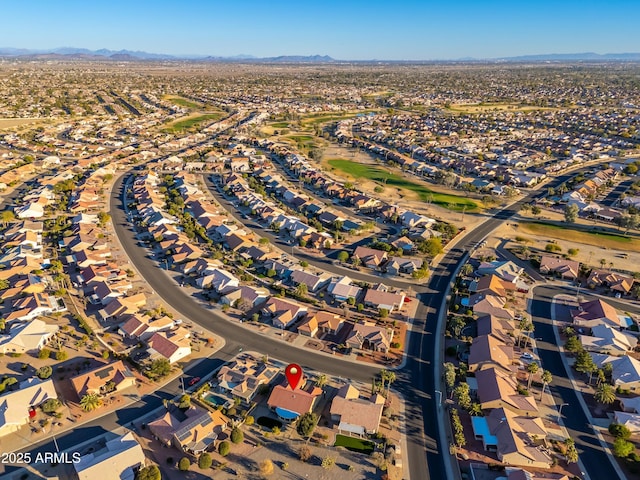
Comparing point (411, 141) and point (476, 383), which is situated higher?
point (411, 141)

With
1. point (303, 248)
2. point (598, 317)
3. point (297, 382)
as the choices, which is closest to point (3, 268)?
point (303, 248)

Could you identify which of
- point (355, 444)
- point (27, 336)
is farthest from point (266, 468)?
point (27, 336)

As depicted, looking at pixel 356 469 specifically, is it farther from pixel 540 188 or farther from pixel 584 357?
pixel 540 188

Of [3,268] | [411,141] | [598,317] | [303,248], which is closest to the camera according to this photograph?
[598,317]

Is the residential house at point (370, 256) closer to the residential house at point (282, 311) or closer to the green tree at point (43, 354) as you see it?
the residential house at point (282, 311)

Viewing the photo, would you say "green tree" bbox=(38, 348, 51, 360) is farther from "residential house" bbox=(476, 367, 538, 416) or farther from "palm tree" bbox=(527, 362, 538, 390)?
"palm tree" bbox=(527, 362, 538, 390)

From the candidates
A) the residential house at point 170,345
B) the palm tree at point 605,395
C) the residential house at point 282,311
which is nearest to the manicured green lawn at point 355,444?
the residential house at point 282,311

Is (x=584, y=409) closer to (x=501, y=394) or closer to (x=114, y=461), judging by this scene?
(x=501, y=394)
